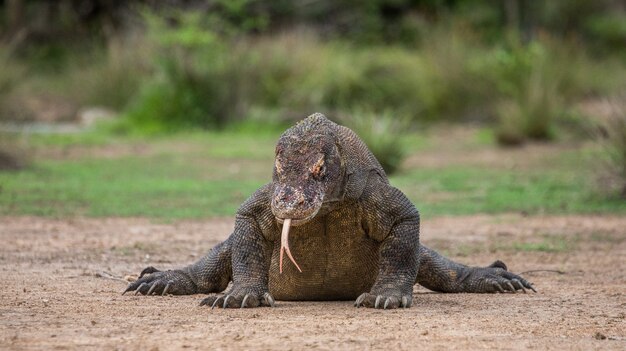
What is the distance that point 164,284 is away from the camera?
22.4 feet

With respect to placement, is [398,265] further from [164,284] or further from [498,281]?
[164,284]

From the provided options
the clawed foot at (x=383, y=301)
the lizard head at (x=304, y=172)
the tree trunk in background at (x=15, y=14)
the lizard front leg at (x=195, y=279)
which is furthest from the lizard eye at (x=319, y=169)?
the tree trunk in background at (x=15, y=14)

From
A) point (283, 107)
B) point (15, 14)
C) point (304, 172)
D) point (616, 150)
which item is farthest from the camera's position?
point (15, 14)

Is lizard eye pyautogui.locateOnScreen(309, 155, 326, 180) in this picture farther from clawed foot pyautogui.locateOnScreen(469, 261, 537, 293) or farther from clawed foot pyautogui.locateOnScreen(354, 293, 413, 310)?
clawed foot pyautogui.locateOnScreen(469, 261, 537, 293)

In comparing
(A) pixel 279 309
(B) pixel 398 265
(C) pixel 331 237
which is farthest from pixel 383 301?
(A) pixel 279 309

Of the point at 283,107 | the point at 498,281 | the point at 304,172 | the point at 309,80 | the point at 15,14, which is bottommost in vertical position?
the point at 283,107

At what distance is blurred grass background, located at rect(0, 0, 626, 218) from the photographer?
1370cm

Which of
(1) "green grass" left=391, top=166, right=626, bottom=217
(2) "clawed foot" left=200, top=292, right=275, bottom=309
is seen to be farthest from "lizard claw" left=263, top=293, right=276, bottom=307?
(1) "green grass" left=391, top=166, right=626, bottom=217

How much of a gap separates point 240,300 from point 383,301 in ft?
2.30

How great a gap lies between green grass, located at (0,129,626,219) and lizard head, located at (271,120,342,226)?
5810 millimetres

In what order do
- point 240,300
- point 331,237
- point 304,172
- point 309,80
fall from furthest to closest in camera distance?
point 309,80 < point 331,237 < point 240,300 < point 304,172

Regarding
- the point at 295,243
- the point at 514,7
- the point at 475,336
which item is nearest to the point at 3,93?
the point at 295,243

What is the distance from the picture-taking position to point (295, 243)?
20.6 feet

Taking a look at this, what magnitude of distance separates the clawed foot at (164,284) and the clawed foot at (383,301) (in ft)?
3.50
